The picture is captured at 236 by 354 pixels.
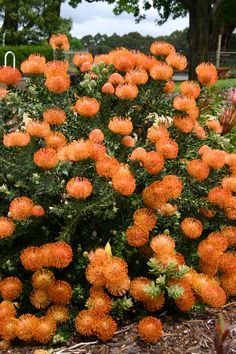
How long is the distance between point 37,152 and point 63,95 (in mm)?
549

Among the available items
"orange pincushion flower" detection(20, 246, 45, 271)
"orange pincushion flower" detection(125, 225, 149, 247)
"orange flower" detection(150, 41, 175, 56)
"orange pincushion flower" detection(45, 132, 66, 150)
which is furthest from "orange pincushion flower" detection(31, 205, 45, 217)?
"orange flower" detection(150, 41, 175, 56)

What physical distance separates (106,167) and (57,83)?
566 mm

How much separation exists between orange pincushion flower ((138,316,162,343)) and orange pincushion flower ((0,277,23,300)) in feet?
1.89

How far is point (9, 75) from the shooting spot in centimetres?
307

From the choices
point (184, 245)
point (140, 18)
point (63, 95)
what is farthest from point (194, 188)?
point (140, 18)

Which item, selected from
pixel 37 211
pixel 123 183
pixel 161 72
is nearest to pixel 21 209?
pixel 37 211

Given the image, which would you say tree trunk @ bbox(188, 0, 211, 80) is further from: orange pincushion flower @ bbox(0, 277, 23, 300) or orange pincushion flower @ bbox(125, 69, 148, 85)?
orange pincushion flower @ bbox(0, 277, 23, 300)

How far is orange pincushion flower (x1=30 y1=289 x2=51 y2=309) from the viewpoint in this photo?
2682 millimetres

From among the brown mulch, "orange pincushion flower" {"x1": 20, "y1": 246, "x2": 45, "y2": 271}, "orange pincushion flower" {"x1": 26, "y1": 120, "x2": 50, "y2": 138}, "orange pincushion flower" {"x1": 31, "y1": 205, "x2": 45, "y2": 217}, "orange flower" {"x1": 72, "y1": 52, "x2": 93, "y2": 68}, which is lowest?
the brown mulch

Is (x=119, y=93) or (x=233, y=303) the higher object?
(x=119, y=93)

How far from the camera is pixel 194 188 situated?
10.3ft

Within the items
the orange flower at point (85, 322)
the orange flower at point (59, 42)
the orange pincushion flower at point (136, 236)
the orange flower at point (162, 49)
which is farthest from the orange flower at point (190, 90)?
the orange flower at point (85, 322)

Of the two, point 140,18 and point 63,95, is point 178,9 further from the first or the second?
point 63,95

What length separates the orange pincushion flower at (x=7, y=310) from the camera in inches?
105
